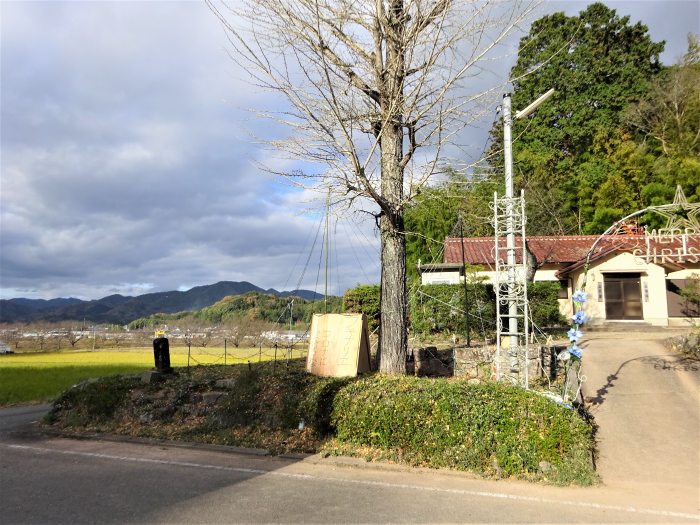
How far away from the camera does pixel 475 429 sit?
23.1 feet

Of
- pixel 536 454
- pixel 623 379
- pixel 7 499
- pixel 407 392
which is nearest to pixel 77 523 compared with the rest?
pixel 7 499

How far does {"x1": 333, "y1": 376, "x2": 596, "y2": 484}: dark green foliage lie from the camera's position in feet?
22.0

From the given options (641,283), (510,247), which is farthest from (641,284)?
(510,247)

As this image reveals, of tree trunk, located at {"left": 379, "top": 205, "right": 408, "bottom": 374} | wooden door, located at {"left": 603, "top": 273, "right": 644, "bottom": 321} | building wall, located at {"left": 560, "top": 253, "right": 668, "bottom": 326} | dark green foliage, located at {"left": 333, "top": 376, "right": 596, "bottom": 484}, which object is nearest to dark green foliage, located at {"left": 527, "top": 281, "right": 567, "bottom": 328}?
building wall, located at {"left": 560, "top": 253, "right": 668, "bottom": 326}

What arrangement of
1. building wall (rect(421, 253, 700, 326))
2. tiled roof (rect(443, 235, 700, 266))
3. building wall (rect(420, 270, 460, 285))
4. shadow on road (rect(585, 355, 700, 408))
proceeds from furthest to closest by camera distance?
tiled roof (rect(443, 235, 700, 266))
building wall (rect(420, 270, 460, 285))
building wall (rect(421, 253, 700, 326))
shadow on road (rect(585, 355, 700, 408))

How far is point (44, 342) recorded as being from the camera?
52188mm

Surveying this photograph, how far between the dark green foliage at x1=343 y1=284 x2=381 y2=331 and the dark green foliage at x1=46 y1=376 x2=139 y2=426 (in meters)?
15.4

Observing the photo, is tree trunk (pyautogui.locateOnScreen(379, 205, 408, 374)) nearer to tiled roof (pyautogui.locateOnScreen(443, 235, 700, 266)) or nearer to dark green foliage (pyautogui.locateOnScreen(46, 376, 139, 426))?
dark green foliage (pyautogui.locateOnScreen(46, 376, 139, 426))

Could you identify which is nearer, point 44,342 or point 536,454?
point 536,454

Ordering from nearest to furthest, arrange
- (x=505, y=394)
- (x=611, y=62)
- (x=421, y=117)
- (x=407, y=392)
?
(x=505, y=394) → (x=407, y=392) → (x=421, y=117) → (x=611, y=62)

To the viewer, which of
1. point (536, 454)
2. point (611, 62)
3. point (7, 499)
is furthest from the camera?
point (611, 62)

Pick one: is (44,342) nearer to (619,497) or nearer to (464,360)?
(464,360)

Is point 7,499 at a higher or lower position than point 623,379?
lower

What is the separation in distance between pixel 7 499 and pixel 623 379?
37.2ft
